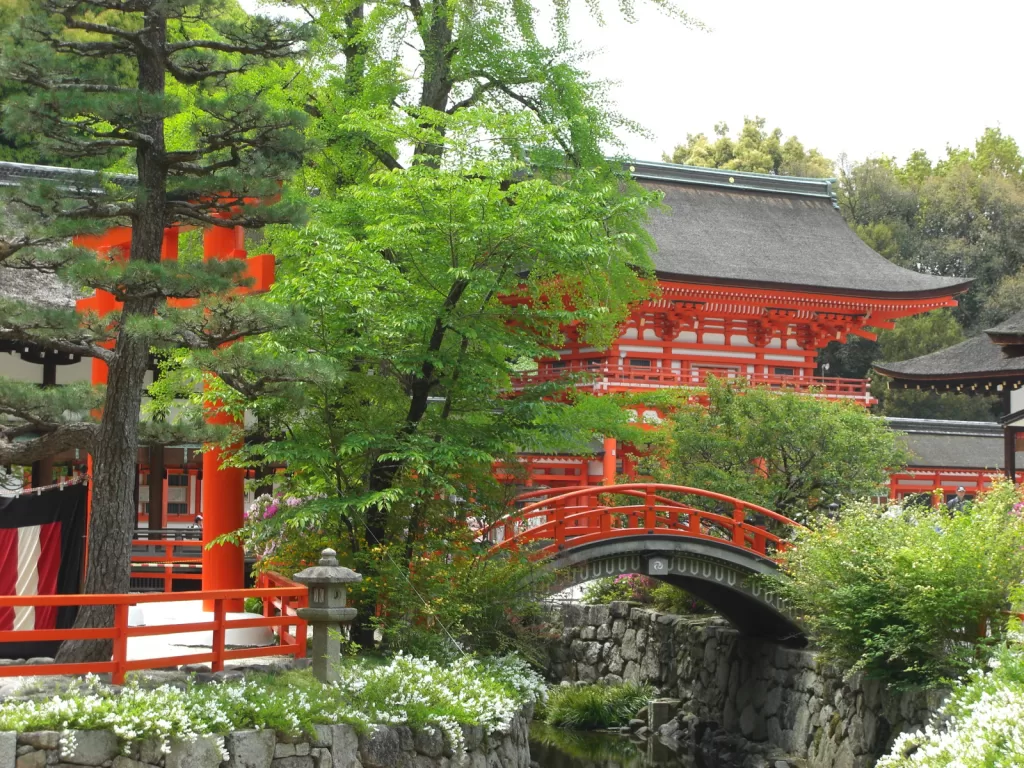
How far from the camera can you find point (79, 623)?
1141cm

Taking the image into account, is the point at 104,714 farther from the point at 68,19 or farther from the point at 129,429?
the point at 68,19

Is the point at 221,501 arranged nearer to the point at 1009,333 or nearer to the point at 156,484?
the point at 156,484

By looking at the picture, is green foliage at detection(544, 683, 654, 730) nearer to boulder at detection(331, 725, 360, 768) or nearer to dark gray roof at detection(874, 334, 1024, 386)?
dark gray roof at detection(874, 334, 1024, 386)

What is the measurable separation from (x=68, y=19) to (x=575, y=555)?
373 inches

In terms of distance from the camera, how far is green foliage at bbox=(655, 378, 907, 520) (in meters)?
21.5

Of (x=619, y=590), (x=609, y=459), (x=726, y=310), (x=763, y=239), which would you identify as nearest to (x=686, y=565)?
(x=619, y=590)

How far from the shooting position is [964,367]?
92.3 feet

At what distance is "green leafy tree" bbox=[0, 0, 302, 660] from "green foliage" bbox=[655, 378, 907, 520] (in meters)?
11.4

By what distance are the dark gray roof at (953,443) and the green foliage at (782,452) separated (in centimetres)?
980

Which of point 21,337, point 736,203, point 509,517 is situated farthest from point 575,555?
point 736,203

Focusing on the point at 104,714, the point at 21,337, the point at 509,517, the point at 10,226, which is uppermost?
the point at 10,226

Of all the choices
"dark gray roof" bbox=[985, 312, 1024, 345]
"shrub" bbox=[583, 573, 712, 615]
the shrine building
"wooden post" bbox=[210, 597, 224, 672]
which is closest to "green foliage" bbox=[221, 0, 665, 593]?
"wooden post" bbox=[210, 597, 224, 672]

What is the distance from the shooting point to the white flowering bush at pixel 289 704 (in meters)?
9.44

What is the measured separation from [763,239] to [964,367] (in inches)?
260
